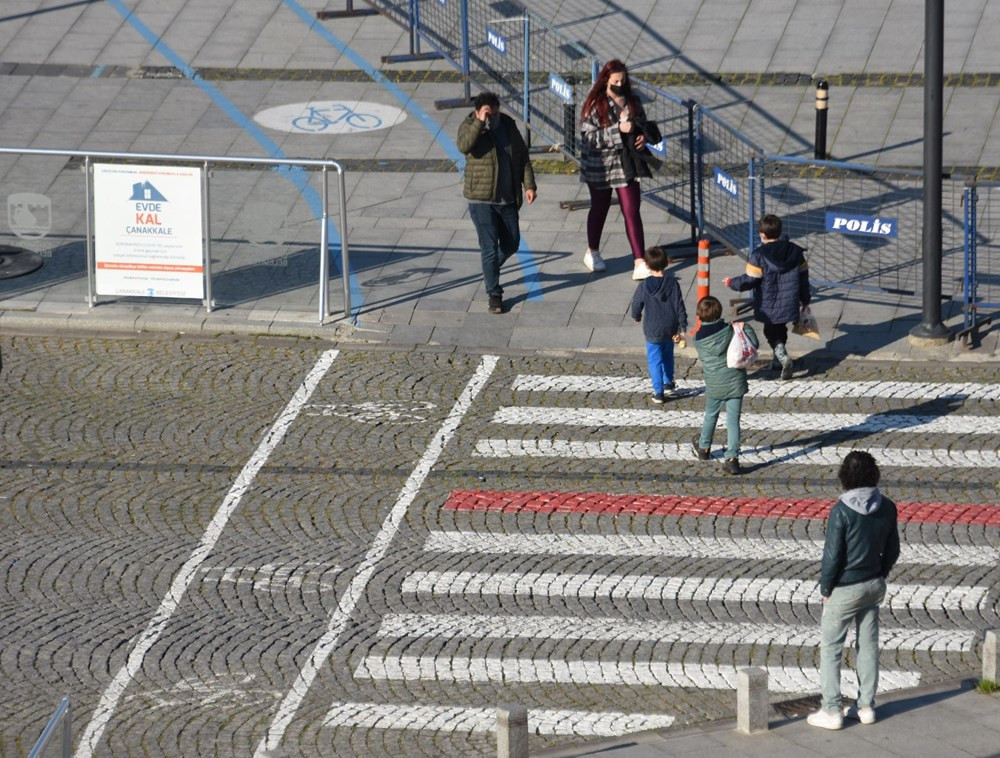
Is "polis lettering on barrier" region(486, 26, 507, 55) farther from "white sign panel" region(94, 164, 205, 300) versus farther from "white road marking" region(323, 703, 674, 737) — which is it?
"white road marking" region(323, 703, 674, 737)

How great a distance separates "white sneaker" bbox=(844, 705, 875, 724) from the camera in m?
9.80

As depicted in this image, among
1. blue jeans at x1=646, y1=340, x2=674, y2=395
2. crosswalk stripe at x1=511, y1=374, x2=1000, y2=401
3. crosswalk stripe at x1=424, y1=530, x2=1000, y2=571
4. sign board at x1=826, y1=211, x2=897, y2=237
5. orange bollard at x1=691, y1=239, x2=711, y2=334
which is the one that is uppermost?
sign board at x1=826, y1=211, x2=897, y2=237

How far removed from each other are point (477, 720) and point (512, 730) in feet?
3.75

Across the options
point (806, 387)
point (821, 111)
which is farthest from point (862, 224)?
point (821, 111)

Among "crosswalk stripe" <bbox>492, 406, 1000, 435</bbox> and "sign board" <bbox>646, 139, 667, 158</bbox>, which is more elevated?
"sign board" <bbox>646, 139, 667, 158</bbox>

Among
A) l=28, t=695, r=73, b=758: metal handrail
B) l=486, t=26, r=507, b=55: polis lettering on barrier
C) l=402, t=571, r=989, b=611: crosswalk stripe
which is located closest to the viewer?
l=28, t=695, r=73, b=758: metal handrail

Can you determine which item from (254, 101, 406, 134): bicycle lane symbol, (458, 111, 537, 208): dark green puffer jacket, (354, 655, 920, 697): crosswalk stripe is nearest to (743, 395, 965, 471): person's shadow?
(354, 655, 920, 697): crosswalk stripe

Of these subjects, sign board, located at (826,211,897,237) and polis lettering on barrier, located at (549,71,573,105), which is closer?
sign board, located at (826,211,897,237)

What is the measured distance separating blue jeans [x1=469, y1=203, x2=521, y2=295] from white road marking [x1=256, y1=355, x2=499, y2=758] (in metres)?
1.07

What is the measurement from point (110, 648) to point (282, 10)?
15492 mm

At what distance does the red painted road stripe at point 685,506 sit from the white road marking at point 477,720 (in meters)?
2.81

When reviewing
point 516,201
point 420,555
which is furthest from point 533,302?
point 420,555

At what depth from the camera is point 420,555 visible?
12.2 meters

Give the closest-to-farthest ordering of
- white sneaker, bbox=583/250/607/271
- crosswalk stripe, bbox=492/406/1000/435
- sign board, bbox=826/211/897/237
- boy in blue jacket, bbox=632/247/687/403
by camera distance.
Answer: crosswalk stripe, bbox=492/406/1000/435, boy in blue jacket, bbox=632/247/687/403, sign board, bbox=826/211/897/237, white sneaker, bbox=583/250/607/271
